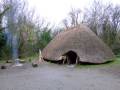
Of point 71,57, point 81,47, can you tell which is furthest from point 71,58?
point 81,47

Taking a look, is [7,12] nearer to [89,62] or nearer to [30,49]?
[30,49]

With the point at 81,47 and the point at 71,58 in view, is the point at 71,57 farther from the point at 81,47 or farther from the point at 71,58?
the point at 81,47

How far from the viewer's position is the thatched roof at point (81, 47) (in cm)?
2078

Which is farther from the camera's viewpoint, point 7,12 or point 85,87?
point 7,12

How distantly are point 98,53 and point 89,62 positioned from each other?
1845 millimetres

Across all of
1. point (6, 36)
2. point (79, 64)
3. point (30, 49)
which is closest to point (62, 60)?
point (79, 64)

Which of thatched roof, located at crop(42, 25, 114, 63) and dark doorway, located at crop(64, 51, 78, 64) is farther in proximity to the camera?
dark doorway, located at crop(64, 51, 78, 64)

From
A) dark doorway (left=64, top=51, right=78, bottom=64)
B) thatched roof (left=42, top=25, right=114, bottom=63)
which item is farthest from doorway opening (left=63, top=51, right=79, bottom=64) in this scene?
thatched roof (left=42, top=25, right=114, bottom=63)

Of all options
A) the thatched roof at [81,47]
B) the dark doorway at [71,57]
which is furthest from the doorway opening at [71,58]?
the thatched roof at [81,47]

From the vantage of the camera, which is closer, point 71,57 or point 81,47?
point 81,47

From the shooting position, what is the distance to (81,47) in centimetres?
2164

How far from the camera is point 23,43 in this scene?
30672 millimetres

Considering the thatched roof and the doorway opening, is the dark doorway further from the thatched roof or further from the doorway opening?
the thatched roof

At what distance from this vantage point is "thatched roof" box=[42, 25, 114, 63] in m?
20.8
